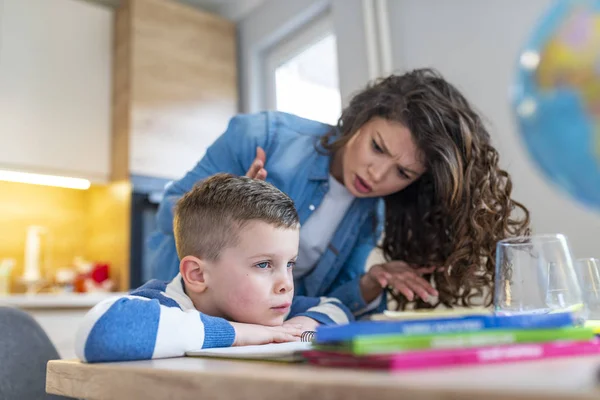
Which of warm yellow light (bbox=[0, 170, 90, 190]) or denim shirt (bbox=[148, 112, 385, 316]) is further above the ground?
warm yellow light (bbox=[0, 170, 90, 190])

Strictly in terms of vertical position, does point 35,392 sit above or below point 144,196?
below

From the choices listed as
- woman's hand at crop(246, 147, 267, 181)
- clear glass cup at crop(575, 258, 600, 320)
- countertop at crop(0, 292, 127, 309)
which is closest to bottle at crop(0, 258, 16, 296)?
countertop at crop(0, 292, 127, 309)

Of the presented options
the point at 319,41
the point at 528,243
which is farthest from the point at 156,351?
the point at 319,41

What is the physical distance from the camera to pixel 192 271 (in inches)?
34.9

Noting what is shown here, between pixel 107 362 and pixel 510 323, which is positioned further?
pixel 107 362

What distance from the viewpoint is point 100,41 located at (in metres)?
2.86

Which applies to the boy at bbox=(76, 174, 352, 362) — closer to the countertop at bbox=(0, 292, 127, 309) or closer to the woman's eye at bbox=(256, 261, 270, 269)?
the woman's eye at bbox=(256, 261, 270, 269)

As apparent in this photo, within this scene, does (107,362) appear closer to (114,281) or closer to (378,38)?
(378,38)

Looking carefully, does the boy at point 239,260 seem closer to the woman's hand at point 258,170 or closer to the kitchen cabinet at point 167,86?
the woman's hand at point 258,170

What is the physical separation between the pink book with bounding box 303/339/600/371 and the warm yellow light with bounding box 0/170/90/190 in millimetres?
2531

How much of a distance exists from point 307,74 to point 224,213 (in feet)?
7.15

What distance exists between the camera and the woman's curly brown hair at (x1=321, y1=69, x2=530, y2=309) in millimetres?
1237

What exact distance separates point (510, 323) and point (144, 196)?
7.83 feet

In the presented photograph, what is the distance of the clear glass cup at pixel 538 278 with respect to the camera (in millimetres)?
661
